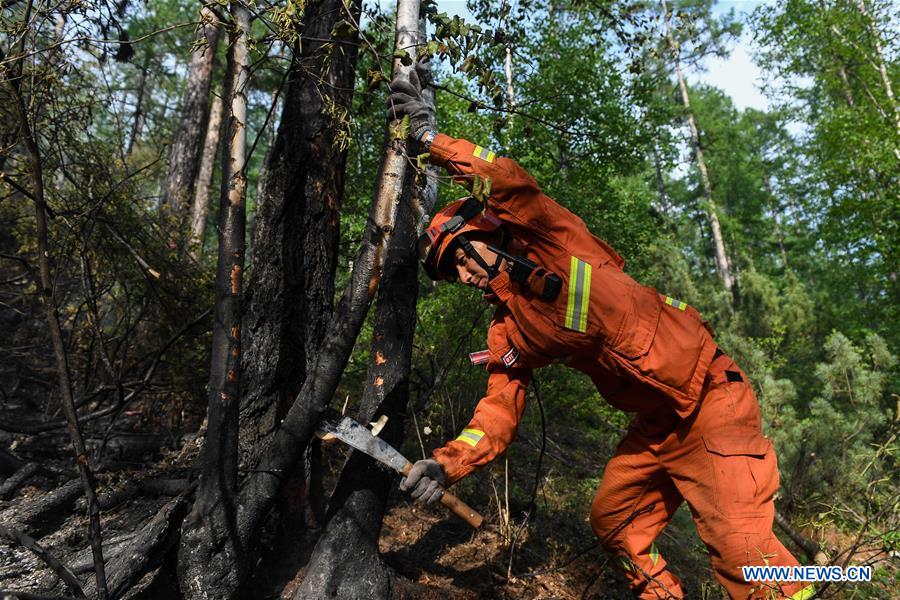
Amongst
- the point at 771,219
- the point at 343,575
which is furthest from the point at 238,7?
the point at 771,219

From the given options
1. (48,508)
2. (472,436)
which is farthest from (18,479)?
(472,436)

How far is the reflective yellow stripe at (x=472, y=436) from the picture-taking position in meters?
2.54

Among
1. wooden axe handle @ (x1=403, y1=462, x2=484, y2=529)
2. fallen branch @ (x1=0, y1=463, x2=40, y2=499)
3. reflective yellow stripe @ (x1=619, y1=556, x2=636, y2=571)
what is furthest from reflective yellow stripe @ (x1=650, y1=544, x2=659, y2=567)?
fallen branch @ (x1=0, y1=463, x2=40, y2=499)

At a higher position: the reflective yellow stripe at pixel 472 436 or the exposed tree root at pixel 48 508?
the reflective yellow stripe at pixel 472 436

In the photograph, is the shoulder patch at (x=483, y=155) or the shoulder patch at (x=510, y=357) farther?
the shoulder patch at (x=510, y=357)

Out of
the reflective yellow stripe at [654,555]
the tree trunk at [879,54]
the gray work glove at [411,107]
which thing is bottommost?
the reflective yellow stripe at [654,555]

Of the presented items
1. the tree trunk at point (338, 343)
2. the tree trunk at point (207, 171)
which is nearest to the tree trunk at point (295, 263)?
the tree trunk at point (338, 343)

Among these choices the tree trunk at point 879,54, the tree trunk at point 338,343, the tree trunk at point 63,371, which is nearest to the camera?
the tree trunk at point 63,371

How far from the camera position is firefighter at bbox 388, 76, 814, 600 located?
7.79ft

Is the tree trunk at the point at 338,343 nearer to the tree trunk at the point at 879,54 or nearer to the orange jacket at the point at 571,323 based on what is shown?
the orange jacket at the point at 571,323

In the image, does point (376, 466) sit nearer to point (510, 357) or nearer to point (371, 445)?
point (371, 445)

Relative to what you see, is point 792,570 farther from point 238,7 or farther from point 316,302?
point 238,7

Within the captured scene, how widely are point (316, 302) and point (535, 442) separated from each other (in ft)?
12.4

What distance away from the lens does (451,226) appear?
2.59 metres
